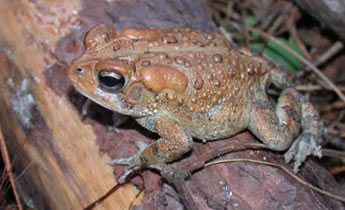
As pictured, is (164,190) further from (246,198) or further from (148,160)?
(246,198)

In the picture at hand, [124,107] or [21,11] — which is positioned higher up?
[124,107]

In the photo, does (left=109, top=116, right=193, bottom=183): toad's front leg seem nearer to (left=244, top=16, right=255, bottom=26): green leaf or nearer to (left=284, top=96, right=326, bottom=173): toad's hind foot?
(left=284, top=96, right=326, bottom=173): toad's hind foot

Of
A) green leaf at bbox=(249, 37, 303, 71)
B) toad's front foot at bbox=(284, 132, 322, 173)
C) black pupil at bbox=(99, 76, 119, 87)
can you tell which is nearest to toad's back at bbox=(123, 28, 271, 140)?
black pupil at bbox=(99, 76, 119, 87)

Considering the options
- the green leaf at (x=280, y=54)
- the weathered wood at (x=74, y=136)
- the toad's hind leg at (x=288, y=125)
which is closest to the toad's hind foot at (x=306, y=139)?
the toad's hind leg at (x=288, y=125)

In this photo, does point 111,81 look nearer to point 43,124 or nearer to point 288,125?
point 43,124

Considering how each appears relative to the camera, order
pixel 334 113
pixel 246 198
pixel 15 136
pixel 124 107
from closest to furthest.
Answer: pixel 246 198
pixel 124 107
pixel 15 136
pixel 334 113

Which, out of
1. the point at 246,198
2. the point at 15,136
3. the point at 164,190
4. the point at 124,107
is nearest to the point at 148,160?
the point at 164,190
